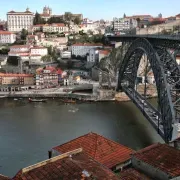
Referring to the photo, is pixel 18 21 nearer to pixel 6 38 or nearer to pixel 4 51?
pixel 6 38

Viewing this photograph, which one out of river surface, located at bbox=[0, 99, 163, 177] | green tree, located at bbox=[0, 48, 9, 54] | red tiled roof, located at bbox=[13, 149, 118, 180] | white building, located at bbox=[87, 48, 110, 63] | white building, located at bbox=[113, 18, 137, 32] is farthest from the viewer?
white building, located at bbox=[113, 18, 137, 32]

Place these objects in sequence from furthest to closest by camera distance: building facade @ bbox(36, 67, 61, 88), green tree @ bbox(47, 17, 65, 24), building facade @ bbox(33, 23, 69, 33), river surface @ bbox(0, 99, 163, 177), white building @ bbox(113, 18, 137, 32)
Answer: white building @ bbox(113, 18, 137, 32), green tree @ bbox(47, 17, 65, 24), building facade @ bbox(33, 23, 69, 33), building facade @ bbox(36, 67, 61, 88), river surface @ bbox(0, 99, 163, 177)

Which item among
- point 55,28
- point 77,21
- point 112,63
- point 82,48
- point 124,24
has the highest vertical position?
point 77,21

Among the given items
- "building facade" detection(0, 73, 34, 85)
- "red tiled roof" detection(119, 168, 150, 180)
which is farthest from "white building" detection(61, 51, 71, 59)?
"red tiled roof" detection(119, 168, 150, 180)

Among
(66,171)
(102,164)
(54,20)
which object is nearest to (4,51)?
(54,20)

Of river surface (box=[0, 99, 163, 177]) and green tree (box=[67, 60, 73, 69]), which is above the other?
green tree (box=[67, 60, 73, 69])

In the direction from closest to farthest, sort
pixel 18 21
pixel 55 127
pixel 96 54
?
pixel 55 127
pixel 96 54
pixel 18 21

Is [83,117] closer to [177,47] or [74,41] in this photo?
[177,47]

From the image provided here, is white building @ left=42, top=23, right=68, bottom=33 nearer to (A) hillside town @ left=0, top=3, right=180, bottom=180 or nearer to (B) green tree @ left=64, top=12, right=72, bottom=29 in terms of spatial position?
(A) hillside town @ left=0, top=3, right=180, bottom=180

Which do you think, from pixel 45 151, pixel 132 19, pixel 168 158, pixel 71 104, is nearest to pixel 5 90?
pixel 71 104

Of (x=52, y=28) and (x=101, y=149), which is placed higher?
(x=52, y=28)
